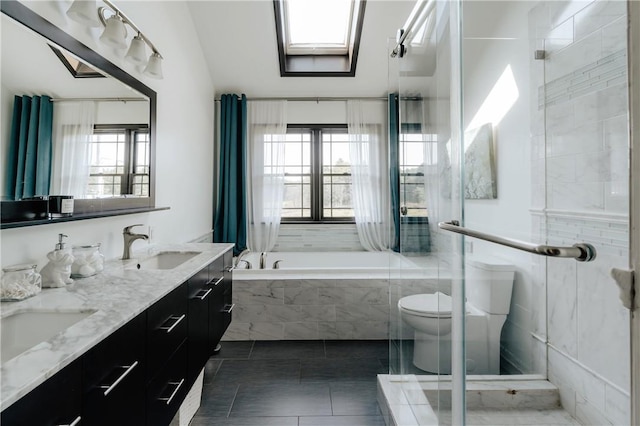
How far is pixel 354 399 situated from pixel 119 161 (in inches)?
73.5

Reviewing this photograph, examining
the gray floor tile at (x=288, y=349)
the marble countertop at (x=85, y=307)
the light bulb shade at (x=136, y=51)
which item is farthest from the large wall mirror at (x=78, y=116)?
the gray floor tile at (x=288, y=349)

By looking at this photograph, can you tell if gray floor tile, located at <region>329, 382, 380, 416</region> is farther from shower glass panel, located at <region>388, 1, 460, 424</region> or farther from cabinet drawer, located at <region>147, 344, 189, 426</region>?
cabinet drawer, located at <region>147, 344, 189, 426</region>

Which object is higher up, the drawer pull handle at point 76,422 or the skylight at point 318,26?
the skylight at point 318,26

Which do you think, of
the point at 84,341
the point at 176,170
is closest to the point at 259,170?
the point at 176,170

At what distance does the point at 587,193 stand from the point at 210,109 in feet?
11.6

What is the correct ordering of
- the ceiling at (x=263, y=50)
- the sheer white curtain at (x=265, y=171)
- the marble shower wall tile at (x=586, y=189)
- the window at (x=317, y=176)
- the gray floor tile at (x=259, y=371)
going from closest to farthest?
the marble shower wall tile at (x=586, y=189), the gray floor tile at (x=259, y=371), the ceiling at (x=263, y=50), the sheer white curtain at (x=265, y=171), the window at (x=317, y=176)

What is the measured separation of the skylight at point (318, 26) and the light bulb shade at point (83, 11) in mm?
2145

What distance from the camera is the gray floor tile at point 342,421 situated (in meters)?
1.66

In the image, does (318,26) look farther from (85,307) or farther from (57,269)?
(85,307)

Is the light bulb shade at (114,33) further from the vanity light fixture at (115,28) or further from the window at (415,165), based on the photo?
the window at (415,165)

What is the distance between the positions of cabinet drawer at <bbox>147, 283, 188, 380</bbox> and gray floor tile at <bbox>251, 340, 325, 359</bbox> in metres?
1.15

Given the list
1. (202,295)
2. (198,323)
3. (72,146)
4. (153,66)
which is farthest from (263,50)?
Result: (198,323)

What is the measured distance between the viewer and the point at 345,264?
3.74 m

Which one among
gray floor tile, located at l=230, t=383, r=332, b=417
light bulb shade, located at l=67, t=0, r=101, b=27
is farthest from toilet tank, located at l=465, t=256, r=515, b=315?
light bulb shade, located at l=67, t=0, r=101, b=27
